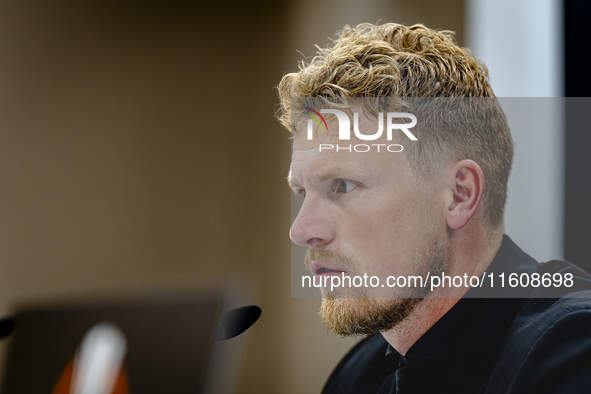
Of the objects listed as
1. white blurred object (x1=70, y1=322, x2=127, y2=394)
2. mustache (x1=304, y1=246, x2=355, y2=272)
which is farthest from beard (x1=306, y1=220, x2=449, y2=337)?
white blurred object (x1=70, y1=322, x2=127, y2=394)

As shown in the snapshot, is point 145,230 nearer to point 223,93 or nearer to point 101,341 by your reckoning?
point 223,93

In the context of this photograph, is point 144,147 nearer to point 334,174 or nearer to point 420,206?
point 334,174

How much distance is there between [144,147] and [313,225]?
878 millimetres

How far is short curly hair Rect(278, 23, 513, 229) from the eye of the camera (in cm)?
75

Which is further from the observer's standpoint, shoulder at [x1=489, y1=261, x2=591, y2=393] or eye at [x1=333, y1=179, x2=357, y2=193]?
eye at [x1=333, y1=179, x2=357, y2=193]

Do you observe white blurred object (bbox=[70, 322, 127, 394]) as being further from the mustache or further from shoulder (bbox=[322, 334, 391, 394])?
shoulder (bbox=[322, 334, 391, 394])

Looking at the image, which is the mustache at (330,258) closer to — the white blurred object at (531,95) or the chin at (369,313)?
the chin at (369,313)

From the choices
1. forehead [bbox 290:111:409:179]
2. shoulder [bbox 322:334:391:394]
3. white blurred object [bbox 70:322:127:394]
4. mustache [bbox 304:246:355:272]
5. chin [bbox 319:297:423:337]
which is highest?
forehead [bbox 290:111:409:179]

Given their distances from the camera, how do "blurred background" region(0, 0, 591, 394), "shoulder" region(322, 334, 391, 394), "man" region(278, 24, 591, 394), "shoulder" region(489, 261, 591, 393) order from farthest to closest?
"blurred background" region(0, 0, 591, 394) < "shoulder" region(322, 334, 391, 394) < "man" region(278, 24, 591, 394) < "shoulder" region(489, 261, 591, 393)

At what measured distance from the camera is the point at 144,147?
4.82ft

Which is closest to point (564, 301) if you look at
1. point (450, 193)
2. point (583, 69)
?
point (450, 193)

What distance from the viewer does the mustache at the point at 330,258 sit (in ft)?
2.54

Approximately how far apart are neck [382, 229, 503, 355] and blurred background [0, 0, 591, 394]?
0.50m

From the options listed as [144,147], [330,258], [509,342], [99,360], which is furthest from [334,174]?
[144,147]
